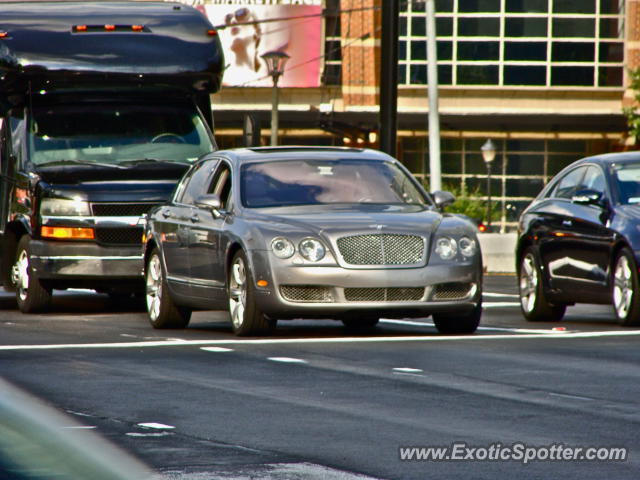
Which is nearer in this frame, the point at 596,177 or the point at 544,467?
the point at 544,467

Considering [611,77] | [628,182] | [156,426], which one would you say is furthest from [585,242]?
[611,77]

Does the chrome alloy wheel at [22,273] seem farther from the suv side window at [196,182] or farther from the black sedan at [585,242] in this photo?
the black sedan at [585,242]

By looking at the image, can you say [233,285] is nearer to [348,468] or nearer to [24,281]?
[24,281]

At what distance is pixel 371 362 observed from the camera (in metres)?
10.5

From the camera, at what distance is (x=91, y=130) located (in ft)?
53.9

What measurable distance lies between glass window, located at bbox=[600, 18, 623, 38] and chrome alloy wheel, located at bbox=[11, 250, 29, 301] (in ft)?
127

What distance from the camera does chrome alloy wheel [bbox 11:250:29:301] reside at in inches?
634

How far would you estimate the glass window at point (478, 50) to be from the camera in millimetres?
52656

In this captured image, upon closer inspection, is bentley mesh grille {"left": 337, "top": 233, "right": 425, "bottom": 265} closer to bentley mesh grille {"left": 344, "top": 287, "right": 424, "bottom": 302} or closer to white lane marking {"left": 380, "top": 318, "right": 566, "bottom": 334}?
bentley mesh grille {"left": 344, "top": 287, "right": 424, "bottom": 302}

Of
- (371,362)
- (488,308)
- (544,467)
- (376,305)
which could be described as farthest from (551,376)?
(488,308)

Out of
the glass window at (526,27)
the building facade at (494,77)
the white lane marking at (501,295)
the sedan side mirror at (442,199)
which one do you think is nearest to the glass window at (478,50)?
the building facade at (494,77)

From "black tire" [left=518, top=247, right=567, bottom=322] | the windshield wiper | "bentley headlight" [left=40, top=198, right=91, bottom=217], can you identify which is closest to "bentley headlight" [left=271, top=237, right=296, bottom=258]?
"black tire" [left=518, top=247, right=567, bottom=322]

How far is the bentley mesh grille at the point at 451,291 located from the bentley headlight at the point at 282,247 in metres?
1.16

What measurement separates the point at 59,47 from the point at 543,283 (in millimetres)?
5563
